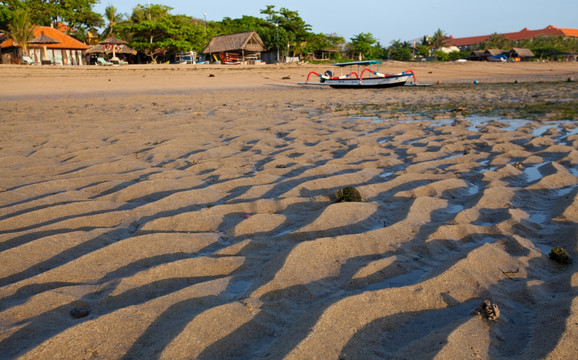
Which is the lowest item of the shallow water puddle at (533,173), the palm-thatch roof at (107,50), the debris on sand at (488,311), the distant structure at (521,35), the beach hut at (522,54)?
the debris on sand at (488,311)

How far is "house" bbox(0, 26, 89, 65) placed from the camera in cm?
3489

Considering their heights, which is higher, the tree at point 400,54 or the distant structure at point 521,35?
the distant structure at point 521,35

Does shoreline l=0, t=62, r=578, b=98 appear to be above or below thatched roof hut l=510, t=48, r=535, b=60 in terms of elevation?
below

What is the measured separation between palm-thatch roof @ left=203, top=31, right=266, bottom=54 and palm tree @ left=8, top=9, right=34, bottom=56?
1559 cm

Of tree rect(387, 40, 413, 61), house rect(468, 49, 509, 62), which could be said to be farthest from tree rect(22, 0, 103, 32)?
house rect(468, 49, 509, 62)

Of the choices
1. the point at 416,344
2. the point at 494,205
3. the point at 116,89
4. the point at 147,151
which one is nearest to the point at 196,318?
the point at 416,344

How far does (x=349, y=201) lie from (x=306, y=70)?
29839 millimetres

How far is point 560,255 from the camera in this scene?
104 inches

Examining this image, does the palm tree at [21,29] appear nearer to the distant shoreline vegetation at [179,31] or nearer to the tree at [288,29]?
the distant shoreline vegetation at [179,31]

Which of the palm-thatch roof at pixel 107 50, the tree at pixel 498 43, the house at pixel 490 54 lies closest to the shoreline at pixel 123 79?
the palm-thatch roof at pixel 107 50

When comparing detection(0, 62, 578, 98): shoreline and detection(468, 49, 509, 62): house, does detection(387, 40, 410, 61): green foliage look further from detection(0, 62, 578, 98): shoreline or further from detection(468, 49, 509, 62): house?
detection(0, 62, 578, 98): shoreline

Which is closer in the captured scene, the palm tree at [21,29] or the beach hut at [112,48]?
the palm tree at [21,29]

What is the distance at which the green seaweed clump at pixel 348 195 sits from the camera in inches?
145

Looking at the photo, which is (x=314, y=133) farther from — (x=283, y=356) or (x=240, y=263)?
(x=283, y=356)
